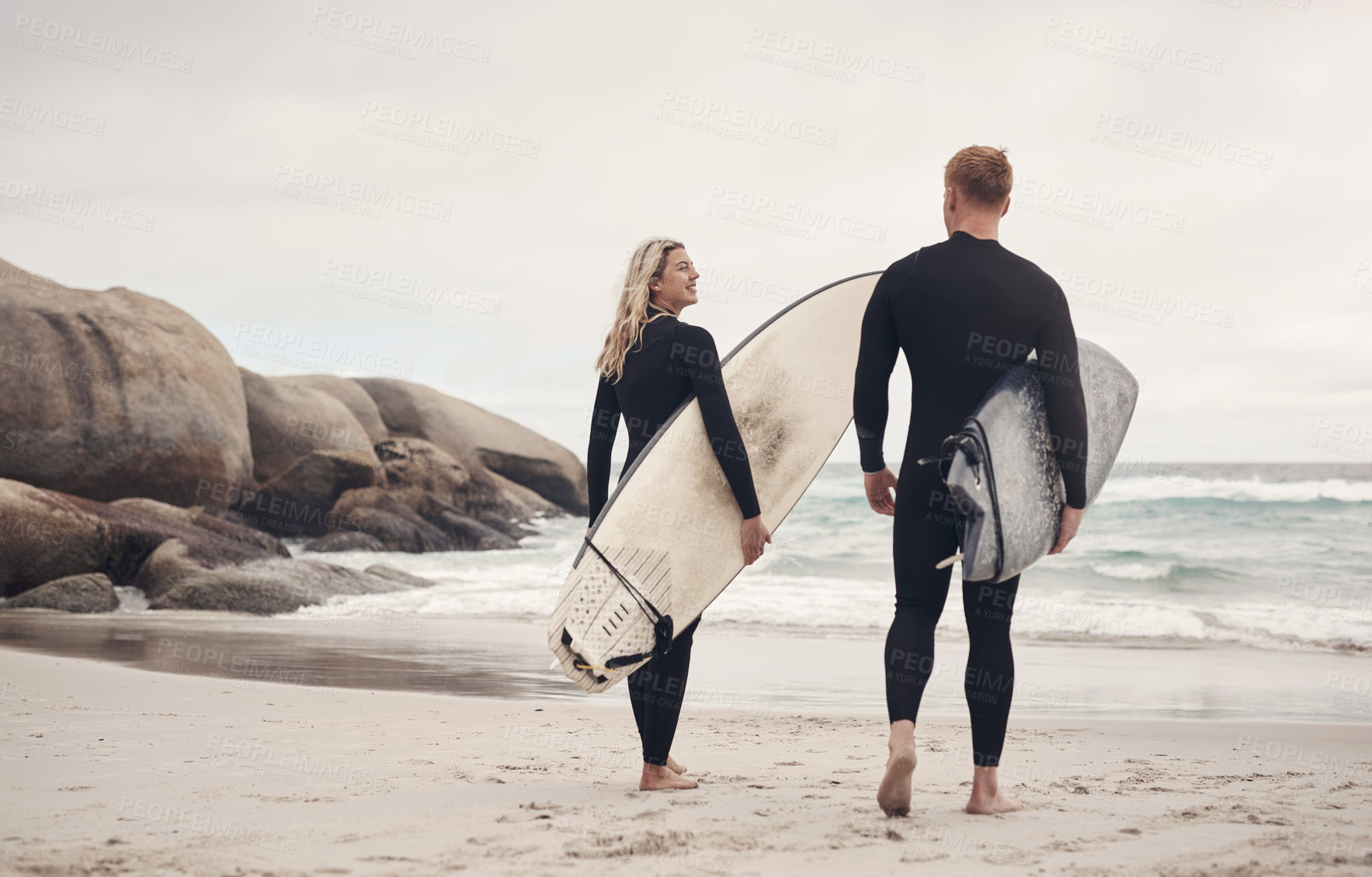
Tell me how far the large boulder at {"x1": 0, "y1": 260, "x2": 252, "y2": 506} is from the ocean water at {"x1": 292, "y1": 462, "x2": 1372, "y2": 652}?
2590 millimetres

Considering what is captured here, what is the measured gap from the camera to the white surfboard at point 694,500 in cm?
303

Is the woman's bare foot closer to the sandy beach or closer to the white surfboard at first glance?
the sandy beach

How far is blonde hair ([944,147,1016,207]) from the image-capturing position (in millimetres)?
2717

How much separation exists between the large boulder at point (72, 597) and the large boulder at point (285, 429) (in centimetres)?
784

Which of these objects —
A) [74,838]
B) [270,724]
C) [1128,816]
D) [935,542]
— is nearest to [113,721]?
[270,724]

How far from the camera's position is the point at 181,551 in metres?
9.20

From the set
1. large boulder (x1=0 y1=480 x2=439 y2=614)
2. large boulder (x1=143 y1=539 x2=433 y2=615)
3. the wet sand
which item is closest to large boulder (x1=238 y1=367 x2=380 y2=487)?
large boulder (x1=0 y1=480 x2=439 y2=614)

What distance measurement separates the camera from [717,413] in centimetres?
308

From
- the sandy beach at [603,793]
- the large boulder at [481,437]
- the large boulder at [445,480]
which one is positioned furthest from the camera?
the large boulder at [481,437]

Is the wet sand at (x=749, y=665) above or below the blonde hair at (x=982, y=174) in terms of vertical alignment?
below

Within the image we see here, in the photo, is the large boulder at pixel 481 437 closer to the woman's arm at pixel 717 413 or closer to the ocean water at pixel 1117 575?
the ocean water at pixel 1117 575

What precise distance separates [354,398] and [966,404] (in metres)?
19.0

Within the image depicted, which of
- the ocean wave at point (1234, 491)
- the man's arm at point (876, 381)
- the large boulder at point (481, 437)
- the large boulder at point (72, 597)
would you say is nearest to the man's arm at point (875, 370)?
the man's arm at point (876, 381)

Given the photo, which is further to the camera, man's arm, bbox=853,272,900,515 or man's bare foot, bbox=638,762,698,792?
man's bare foot, bbox=638,762,698,792
